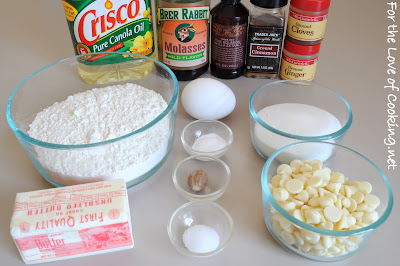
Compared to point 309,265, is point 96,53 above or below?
above

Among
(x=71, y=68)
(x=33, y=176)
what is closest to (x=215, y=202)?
(x=33, y=176)

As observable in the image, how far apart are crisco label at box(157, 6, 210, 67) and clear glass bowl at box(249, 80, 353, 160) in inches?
8.2

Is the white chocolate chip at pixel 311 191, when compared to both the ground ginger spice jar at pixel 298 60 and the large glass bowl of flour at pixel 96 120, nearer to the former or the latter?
the large glass bowl of flour at pixel 96 120

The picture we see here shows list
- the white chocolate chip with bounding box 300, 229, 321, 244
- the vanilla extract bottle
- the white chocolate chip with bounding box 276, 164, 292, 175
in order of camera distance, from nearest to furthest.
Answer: the white chocolate chip with bounding box 300, 229, 321, 244 → the white chocolate chip with bounding box 276, 164, 292, 175 → the vanilla extract bottle

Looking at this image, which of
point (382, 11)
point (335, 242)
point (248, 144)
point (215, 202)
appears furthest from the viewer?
point (382, 11)

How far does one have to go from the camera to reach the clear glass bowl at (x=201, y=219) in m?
0.62

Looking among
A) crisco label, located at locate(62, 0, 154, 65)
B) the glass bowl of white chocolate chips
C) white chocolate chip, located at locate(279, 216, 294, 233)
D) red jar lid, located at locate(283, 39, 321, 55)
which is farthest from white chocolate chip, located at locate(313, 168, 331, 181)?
crisco label, located at locate(62, 0, 154, 65)

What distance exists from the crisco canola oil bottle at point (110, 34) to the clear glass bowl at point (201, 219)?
366 millimetres

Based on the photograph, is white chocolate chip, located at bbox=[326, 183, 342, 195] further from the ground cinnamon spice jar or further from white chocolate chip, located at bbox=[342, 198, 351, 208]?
the ground cinnamon spice jar

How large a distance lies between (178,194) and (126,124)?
0.17m

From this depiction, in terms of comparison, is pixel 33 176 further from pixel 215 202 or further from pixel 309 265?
pixel 309 265

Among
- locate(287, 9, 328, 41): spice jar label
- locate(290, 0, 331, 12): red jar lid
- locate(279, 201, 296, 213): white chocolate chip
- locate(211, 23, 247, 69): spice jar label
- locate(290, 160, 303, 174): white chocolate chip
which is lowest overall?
locate(290, 160, 303, 174): white chocolate chip

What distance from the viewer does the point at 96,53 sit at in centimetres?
Result: 84

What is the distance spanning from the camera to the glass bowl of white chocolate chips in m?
0.54
